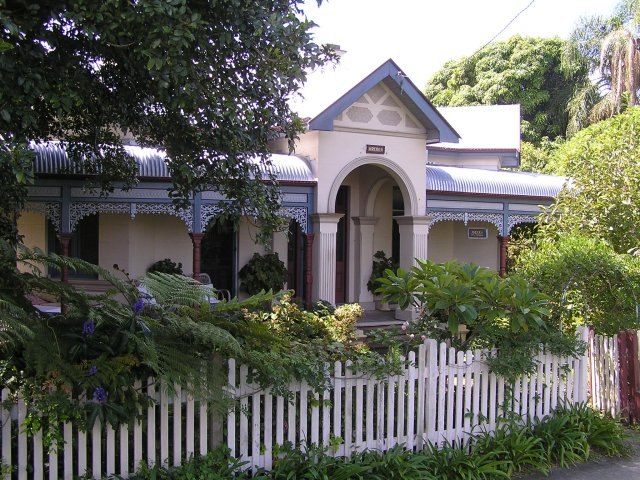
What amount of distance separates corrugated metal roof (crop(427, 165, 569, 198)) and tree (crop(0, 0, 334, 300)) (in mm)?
7759

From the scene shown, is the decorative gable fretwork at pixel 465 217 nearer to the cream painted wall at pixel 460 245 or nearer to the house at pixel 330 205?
the house at pixel 330 205

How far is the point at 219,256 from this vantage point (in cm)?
1346

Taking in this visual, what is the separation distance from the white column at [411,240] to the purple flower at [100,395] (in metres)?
10.0

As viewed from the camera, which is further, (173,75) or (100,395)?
(173,75)

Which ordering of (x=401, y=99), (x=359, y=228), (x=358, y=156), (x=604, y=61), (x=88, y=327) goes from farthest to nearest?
(x=604, y=61) → (x=359, y=228) → (x=401, y=99) → (x=358, y=156) → (x=88, y=327)

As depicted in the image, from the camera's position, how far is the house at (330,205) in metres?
11.0

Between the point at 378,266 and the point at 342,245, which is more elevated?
the point at 342,245

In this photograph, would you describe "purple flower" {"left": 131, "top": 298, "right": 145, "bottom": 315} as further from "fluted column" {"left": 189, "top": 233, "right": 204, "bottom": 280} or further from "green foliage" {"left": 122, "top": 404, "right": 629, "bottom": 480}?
"fluted column" {"left": 189, "top": 233, "right": 204, "bottom": 280}

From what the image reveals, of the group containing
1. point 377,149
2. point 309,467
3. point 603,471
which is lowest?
point 603,471

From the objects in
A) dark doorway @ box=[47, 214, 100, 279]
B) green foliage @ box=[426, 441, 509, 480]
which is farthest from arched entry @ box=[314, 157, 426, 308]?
green foliage @ box=[426, 441, 509, 480]

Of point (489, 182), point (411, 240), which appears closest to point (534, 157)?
point (489, 182)

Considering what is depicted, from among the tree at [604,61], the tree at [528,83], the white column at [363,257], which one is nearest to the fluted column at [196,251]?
the white column at [363,257]

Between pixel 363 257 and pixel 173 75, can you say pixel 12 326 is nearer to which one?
pixel 173 75

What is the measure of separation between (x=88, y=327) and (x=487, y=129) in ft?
62.1
